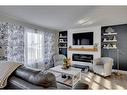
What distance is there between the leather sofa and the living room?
0.95ft

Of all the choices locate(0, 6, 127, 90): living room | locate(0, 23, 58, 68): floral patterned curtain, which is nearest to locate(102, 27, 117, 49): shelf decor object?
locate(0, 6, 127, 90): living room

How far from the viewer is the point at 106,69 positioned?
11.2ft

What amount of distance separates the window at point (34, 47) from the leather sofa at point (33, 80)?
8.27 feet

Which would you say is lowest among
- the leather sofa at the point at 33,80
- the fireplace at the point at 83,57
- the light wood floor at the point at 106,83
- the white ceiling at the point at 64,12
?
the light wood floor at the point at 106,83

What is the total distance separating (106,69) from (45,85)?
2.81 m

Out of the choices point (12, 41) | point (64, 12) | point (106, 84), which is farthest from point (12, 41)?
point (106, 84)

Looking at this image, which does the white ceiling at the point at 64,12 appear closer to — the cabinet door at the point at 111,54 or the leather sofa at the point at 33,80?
the leather sofa at the point at 33,80

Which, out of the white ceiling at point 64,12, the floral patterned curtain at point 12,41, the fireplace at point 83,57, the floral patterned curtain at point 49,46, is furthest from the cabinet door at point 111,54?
the floral patterned curtain at point 12,41

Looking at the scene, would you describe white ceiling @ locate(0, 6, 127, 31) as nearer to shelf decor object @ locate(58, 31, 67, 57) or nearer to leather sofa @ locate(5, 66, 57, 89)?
leather sofa @ locate(5, 66, 57, 89)

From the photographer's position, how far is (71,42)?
5.19m

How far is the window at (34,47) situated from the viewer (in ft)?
12.6

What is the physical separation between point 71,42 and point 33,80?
4.14 meters

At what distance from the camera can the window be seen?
3.84 meters
